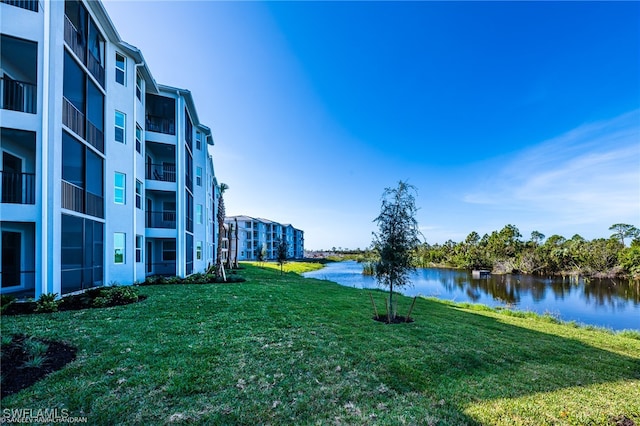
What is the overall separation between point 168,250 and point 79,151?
939 centimetres

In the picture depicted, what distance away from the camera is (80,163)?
11.1m

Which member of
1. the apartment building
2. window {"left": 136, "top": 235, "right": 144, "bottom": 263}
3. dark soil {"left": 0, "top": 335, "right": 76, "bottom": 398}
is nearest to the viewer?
dark soil {"left": 0, "top": 335, "right": 76, "bottom": 398}

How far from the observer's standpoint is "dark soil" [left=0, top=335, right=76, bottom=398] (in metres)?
3.95

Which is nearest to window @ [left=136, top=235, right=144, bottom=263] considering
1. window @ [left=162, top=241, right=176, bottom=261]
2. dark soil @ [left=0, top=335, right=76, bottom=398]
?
window @ [left=162, top=241, right=176, bottom=261]

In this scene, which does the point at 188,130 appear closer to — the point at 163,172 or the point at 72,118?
the point at 163,172

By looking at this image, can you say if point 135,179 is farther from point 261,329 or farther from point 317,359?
point 317,359

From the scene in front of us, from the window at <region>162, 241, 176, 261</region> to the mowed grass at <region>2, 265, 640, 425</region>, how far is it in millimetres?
11369

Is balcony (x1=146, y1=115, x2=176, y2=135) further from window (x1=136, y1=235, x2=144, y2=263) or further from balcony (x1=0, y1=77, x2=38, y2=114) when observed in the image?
balcony (x1=0, y1=77, x2=38, y2=114)

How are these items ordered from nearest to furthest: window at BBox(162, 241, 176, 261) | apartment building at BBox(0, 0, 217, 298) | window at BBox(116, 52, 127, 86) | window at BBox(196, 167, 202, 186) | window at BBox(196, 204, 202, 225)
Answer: apartment building at BBox(0, 0, 217, 298), window at BBox(116, 52, 127, 86), window at BBox(162, 241, 176, 261), window at BBox(196, 204, 202, 225), window at BBox(196, 167, 202, 186)

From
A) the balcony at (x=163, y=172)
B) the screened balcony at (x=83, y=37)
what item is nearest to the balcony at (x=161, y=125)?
the balcony at (x=163, y=172)

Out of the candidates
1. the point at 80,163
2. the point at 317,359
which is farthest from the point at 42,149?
the point at 317,359

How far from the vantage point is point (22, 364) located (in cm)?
446

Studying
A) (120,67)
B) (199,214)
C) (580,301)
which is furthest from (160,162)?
(580,301)

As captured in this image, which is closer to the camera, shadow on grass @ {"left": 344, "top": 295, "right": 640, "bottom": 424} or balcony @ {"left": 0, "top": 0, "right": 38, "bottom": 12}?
shadow on grass @ {"left": 344, "top": 295, "right": 640, "bottom": 424}
